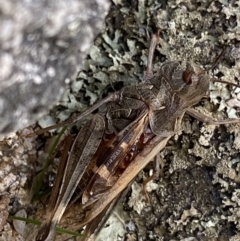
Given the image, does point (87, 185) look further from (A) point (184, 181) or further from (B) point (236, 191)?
(B) point (236, 191)

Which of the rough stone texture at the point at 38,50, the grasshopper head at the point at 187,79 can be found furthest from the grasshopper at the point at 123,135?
the rough stone texture at the point at 38,50

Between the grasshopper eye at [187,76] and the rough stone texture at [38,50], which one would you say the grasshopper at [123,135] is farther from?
the rough stone texture at [38,50]

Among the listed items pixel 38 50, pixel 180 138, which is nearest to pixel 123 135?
pixel 180 138

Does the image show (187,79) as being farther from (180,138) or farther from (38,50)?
(38,50)

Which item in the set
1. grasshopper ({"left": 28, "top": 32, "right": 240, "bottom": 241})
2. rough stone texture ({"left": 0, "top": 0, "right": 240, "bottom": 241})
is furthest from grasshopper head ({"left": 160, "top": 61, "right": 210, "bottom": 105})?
rough stone texture ({"left": 0, "top": 0, "right": 240, "bottom": 241})

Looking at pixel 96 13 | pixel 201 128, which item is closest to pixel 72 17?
pixel 96 13

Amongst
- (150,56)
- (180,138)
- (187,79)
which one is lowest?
(180,138)
